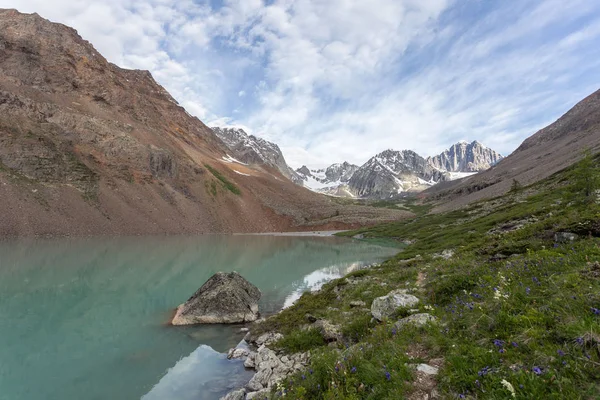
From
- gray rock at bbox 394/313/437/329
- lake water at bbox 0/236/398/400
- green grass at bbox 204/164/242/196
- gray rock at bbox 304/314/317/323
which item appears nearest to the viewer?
gray rock at bbox 394/313/437/329

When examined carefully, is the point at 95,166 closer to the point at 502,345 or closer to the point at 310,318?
the point at 310,318

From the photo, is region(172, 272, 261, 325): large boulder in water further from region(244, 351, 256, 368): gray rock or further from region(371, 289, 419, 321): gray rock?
region(371, 289, 419, 321): gray rock

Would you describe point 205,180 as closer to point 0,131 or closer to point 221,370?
point 0,131

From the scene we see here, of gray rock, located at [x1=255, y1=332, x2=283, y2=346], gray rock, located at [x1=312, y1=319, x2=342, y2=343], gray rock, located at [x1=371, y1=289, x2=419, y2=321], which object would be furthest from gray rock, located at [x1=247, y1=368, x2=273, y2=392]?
gray rock, located at [x1=371, y1=289, x2=419, y2=321]

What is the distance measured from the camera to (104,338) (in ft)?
59.2

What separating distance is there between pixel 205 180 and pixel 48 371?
12838 centimetres

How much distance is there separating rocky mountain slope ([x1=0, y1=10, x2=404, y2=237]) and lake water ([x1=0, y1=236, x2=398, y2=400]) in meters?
52.2

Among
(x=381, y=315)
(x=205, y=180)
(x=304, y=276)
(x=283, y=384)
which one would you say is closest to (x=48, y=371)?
(x=283, y=384)

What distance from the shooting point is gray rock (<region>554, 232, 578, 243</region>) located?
11.7 meters

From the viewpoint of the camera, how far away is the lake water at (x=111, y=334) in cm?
1297

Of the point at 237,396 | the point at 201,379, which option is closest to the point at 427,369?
the point at 237,396

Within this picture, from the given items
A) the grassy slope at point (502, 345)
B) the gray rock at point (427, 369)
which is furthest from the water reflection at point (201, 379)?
the gray rock at point (427, 369)

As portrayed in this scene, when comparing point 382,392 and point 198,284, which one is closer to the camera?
point 382,392

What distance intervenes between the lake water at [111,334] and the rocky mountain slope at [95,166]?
52.2m
